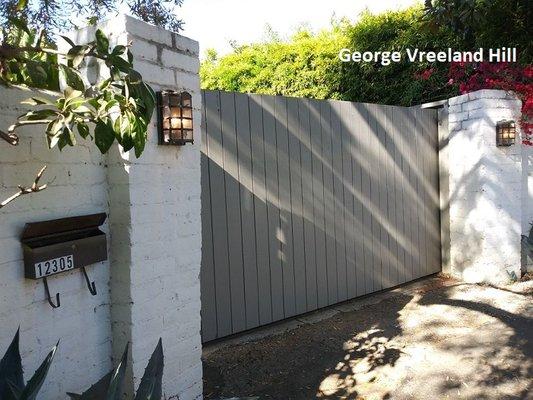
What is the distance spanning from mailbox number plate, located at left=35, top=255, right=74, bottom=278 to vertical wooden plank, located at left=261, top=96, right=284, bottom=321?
185 cm

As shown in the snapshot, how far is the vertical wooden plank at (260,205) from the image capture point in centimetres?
353

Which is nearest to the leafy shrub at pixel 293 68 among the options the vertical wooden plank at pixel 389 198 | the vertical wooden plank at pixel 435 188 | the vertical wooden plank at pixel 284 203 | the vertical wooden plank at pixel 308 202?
the vertical wooden plank at pixel 435 188

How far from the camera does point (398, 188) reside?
186 inches

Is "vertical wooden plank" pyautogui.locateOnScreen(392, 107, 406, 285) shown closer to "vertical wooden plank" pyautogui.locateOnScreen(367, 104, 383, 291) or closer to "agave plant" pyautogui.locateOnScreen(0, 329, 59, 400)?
"vertical wooden plank" pyautogui.locateOnScreen(367, 104, 383, 291)

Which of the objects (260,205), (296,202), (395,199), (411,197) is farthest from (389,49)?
(260,205)

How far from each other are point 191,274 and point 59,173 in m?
0.85

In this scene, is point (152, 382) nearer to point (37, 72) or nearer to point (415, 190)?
point (37, 72)

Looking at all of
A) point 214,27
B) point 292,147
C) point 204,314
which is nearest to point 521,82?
point 292,147

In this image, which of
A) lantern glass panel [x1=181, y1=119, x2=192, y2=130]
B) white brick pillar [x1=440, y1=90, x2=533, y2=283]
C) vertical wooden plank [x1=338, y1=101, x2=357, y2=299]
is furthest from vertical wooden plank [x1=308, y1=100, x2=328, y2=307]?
white brick pillar [x1=440, y1=90, x2=533, y2=283]

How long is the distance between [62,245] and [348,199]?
9.15 feet

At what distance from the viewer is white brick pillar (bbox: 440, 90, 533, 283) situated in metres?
4.81

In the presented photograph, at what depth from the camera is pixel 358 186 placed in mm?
4324

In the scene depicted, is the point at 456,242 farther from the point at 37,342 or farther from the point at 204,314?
the point at 37,342

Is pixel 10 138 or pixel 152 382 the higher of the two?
pixel 10 138
